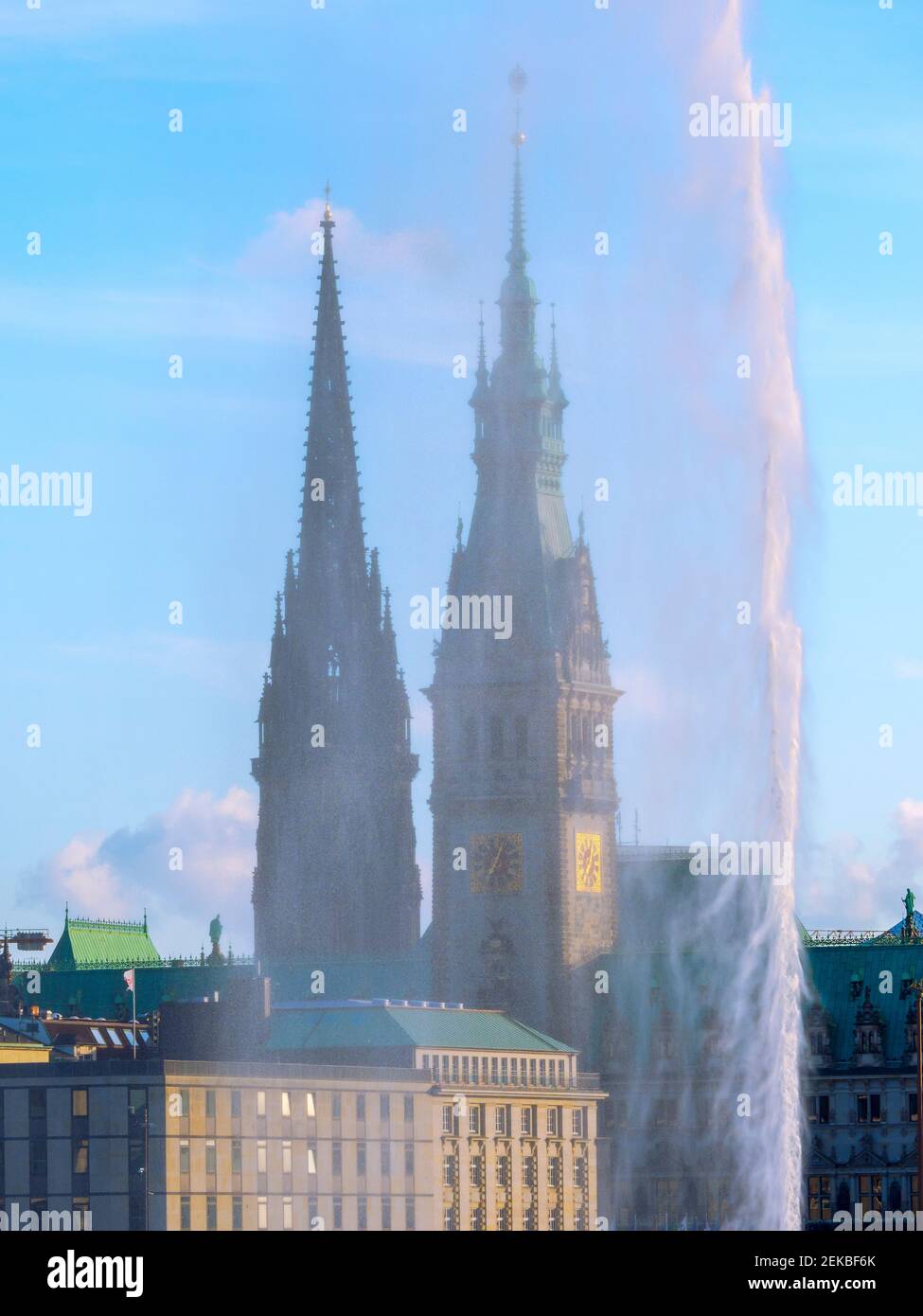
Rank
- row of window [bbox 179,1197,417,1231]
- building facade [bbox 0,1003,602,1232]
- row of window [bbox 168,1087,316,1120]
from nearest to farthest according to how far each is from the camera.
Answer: row of window [bbox 179,1197,417,1231] < building facade [bbox 0,1003,602,1232] < row of window [bbox 168,1087,316,1120]

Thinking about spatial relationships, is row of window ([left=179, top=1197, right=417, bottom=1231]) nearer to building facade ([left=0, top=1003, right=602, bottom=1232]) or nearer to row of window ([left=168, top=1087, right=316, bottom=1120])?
building facade ([left=0, top=1003, right=602, bottom=1232])

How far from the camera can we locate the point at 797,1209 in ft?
513

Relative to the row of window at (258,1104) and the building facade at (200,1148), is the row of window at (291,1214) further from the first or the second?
the row of window at (258,1104)

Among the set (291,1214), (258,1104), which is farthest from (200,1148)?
(258,1104)

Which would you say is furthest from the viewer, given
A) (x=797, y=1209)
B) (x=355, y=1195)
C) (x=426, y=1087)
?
(x=426, y=1087)

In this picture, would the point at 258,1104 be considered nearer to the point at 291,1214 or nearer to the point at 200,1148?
the point at 291,1214

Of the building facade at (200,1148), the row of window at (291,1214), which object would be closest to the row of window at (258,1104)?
the building facade at (200,1148)

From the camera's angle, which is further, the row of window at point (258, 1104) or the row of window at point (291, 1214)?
the row of window at point (258, 1104)

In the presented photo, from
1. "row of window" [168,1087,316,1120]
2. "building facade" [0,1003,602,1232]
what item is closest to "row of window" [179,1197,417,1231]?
"building facade" [0,1003,602,1232]

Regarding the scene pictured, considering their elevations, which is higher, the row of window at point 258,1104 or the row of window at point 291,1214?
the row of window at point 258,1104
